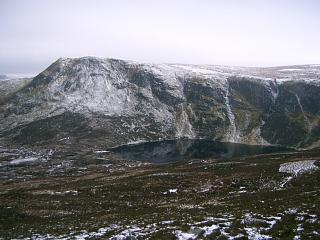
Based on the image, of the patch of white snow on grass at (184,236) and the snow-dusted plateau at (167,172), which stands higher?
the patch of white snow on grass at (184,236)

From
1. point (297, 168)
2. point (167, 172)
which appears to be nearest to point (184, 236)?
point (297, 168)

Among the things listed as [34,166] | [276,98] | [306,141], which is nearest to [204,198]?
[34,166]

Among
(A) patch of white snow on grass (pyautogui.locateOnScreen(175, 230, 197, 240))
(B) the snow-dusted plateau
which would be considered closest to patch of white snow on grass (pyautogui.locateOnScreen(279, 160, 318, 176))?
(B) the snow-dusted plateau

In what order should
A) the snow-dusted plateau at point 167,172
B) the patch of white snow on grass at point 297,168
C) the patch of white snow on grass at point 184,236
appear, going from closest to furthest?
the patch of white snow on grass at point 184,236 < the snow-dusted plateau at point 167,172 < the patch of white snow on grass at point 297,168

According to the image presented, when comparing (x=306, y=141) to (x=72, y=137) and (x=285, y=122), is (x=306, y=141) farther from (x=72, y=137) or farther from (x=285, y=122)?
(x=72, y=137)

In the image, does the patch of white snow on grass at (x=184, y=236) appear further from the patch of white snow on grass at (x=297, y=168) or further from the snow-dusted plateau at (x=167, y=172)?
the patch of white snow on grass at (x=297, y=168)

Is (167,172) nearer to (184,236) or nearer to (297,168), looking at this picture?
(297,168)

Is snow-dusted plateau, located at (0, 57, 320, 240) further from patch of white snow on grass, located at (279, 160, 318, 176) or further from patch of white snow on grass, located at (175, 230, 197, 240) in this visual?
patch of white snow on grass, located at (279, 160, 318, 176)

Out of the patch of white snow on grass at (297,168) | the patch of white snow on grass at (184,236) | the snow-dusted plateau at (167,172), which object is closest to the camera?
the patch of white snow on grass at (184,236)

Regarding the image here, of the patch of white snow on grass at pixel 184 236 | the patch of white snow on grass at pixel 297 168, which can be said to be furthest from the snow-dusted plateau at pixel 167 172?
the patch of white snow on grass at pixel 297 168
